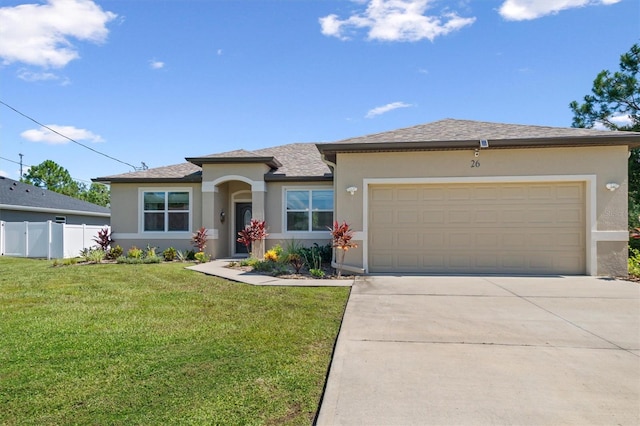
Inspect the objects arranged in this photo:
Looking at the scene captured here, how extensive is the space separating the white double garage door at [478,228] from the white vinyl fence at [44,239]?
1499 cm

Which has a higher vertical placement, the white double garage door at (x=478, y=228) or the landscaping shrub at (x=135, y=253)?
the white double garage door at (x=478, y=228)

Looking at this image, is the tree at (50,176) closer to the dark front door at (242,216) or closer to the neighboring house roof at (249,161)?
the neighboring house roof at (249,161)

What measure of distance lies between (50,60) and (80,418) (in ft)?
67.7

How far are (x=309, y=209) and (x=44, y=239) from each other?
1341 cm

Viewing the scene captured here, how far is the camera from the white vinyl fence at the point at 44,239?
16.6m

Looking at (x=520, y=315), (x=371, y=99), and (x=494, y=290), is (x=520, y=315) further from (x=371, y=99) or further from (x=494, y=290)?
(x=371, y=99)

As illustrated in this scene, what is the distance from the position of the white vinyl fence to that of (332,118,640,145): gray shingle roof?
47.8 feet

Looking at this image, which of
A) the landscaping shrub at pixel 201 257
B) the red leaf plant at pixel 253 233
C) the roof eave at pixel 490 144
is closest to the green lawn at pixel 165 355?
the roof eave at pixel 490 144

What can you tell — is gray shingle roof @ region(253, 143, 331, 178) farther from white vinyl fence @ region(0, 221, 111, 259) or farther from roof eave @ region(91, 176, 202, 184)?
white vinyl fence @ region(0, 221, 111, 259)

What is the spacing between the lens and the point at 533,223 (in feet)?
32.0

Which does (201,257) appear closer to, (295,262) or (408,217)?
(295,262)

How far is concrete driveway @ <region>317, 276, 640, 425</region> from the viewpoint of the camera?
295 centimetres

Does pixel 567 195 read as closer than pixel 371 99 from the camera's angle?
Yes

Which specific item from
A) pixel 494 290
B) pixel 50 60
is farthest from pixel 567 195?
pixel 50 60
